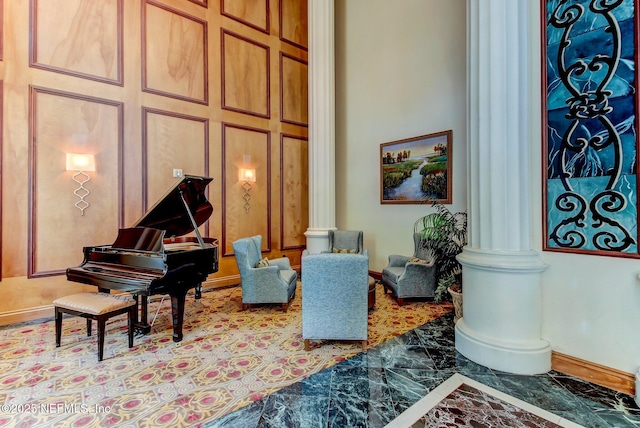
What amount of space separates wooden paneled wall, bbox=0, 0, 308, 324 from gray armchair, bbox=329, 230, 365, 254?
1.04 m

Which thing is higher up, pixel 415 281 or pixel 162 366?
pixel 415 281

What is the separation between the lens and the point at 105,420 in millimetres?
1904

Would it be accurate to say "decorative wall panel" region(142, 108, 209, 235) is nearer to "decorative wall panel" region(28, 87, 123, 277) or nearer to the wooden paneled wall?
the wooden paneled wall

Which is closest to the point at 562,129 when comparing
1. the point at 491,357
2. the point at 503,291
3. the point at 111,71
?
the point at 503,291

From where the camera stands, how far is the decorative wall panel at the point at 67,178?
3729mm

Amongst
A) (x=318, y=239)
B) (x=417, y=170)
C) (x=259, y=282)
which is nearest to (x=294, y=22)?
(x=417, y=170)

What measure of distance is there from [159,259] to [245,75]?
397 centimetres

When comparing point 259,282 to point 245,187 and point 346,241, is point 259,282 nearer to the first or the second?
point 346,241

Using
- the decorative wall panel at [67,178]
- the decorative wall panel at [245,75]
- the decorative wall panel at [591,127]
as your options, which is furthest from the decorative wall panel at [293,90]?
the decorative wall panel at [591,127]

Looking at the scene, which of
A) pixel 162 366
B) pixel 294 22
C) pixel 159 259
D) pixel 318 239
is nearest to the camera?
pixel 162 366

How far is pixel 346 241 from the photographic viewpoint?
538cm

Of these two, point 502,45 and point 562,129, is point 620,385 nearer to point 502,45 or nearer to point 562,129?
point 562,129

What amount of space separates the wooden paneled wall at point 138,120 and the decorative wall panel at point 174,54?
0.6 inches

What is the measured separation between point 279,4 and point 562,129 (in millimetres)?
5729
